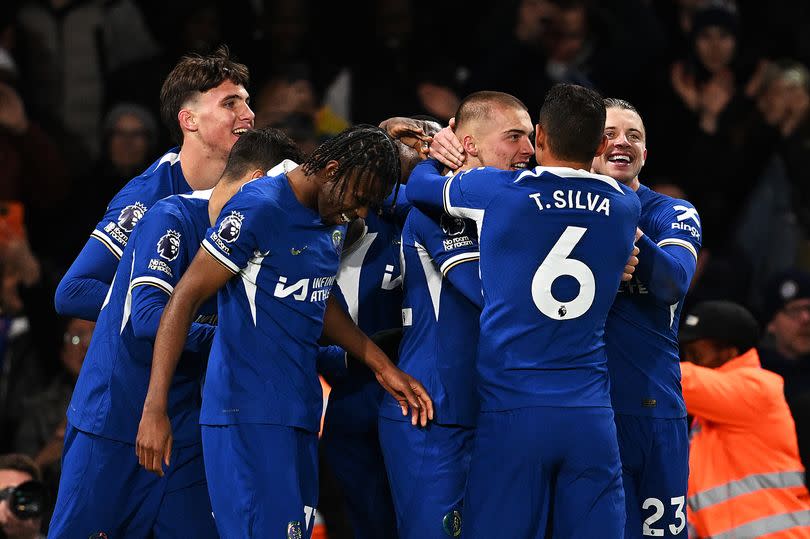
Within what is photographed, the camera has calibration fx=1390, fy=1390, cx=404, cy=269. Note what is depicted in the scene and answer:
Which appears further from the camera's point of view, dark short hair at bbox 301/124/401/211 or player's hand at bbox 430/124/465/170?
player's hand at bbox 430/124/465/170

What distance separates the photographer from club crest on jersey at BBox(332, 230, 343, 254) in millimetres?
5309

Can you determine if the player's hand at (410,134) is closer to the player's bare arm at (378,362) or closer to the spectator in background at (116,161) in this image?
the player's bare arm at (378,362)

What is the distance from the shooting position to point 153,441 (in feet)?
16.4

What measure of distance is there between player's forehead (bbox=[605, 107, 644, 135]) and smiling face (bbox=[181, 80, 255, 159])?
1.62m

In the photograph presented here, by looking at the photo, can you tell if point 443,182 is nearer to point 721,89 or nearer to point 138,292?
point 138,292

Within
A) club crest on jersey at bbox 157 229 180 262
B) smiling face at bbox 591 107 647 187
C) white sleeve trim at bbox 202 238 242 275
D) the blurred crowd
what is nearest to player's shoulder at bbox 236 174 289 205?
white sleeve trim at bbox 202 238 242 275

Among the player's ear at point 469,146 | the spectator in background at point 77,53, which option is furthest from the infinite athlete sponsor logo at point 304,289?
the spectator in background at point 77,53

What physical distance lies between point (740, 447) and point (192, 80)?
10.8ft

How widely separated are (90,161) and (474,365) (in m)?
5.52

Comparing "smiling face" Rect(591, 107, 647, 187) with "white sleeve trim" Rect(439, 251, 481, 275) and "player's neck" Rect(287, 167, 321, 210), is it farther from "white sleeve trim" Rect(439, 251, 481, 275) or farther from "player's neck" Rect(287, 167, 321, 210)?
"player's neck" Rect(287, 167, 321, 210)

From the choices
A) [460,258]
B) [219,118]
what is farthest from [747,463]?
[219,118]

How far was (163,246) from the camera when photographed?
5.41m

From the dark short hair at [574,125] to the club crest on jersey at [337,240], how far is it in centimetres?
90

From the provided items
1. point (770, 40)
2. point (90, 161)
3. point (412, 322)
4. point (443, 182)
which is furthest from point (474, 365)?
point (770, 40)
